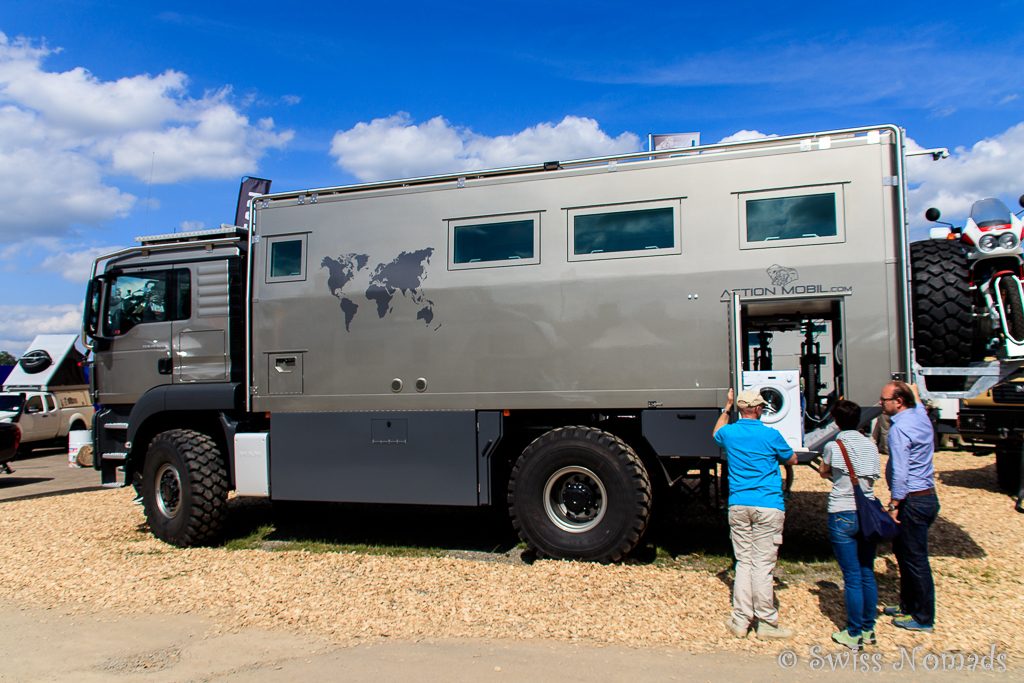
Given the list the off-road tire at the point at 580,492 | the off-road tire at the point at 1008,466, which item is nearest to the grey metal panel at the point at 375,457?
the off-road tire at the point at 580,492

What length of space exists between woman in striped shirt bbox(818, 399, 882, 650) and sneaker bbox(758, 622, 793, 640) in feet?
1.00

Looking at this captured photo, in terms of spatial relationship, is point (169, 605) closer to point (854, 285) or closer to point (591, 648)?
point (591, 648)

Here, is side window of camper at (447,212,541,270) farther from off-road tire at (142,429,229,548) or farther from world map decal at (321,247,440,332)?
off-road tire at (142,429,229,548)

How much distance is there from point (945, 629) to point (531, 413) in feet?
12.3

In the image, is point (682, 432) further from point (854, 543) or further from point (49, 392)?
point (49, 392)

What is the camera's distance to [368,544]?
26.1 feet

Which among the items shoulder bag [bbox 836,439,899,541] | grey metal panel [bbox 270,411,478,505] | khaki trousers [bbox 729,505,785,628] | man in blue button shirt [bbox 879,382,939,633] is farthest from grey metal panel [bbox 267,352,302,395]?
man in blue button shirt [bbox 879,382,939,633]

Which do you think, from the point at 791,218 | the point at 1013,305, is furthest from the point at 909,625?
the point at 791,218

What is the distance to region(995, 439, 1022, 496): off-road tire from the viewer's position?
33.1 feet

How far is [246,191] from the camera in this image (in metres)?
9.03

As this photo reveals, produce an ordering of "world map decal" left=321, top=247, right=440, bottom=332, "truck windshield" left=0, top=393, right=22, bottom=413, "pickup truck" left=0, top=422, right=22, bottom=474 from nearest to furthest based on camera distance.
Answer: "world map decal" left=321, top=247, right=440, bottom=332 < "pickup truck" left=0, top=422, right=22, bottom=474 < "truck windshield" left=0, top=393, right=22, bottom=413

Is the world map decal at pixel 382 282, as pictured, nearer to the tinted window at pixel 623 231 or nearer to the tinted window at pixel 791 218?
the tinted window at pixel 623 231

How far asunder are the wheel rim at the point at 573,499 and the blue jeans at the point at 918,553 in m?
2.55

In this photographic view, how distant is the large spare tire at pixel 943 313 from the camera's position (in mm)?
6023
